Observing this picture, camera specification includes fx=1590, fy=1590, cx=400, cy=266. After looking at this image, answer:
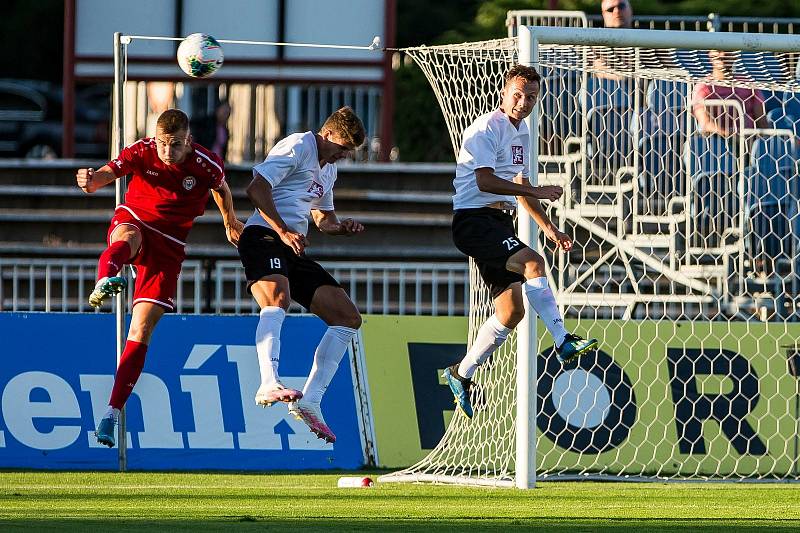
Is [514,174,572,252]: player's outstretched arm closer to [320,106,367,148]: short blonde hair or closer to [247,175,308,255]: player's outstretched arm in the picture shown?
[320,106,367,148]: short blonde hair

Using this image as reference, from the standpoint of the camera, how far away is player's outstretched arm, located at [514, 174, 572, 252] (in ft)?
36.3

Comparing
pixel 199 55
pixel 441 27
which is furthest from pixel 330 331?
pixel 441 27

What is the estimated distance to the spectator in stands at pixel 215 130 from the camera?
1995cm

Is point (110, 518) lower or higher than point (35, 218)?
lower

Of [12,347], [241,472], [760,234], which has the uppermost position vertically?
[760,234]

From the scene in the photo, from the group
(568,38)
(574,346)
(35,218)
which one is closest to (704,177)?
(568,38)

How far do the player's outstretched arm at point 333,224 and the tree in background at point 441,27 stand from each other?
1099 cm

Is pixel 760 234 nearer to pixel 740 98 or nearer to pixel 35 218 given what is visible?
pixel 740 98

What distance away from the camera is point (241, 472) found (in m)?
13.2

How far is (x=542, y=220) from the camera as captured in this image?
1127 cm

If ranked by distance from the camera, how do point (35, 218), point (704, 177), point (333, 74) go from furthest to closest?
point (333, 74)
point (35, 218)
point (704, 177)

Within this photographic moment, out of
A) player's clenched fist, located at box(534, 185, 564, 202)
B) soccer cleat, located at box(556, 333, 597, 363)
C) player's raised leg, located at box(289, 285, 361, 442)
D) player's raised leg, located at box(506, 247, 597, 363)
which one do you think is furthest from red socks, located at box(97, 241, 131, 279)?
soccer cleat, located at box(556, 333, 597, 363)

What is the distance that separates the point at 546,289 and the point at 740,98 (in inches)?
209

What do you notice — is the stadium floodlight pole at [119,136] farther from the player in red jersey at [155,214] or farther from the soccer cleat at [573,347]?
the soccer cleat at [573,347]
